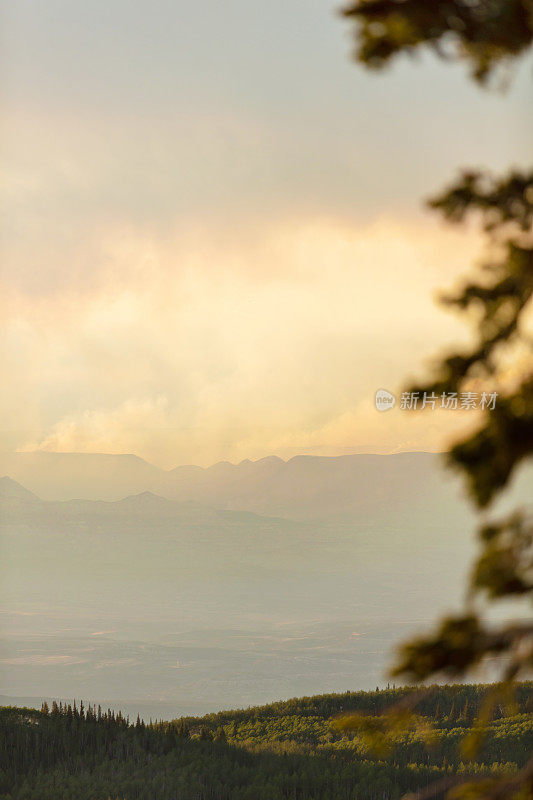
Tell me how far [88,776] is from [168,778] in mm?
989

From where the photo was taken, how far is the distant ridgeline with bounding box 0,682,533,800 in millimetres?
9344

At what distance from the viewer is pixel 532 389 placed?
116 inches

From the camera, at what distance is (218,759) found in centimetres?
1081

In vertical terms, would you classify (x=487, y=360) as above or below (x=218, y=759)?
above

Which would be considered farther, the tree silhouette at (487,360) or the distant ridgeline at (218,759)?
the distant ridgeline at (218,759)

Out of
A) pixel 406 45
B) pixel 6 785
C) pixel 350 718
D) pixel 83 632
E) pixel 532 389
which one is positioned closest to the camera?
pixel 532 389

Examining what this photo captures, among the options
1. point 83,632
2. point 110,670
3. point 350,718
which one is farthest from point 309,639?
point 350,718

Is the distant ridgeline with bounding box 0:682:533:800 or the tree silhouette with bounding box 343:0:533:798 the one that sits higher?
the tree silhouette with bounding box 343:0:533:798

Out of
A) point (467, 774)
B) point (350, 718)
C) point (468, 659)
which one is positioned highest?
point (468, 659)

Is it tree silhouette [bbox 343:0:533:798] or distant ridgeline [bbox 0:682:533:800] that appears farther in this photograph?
distant ridgeline [bbox 0:682:533:800]

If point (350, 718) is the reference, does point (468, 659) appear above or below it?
above

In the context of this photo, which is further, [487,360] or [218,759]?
[218,759]

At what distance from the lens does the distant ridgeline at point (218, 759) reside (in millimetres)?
9344

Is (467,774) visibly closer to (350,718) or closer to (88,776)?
(88,776)
